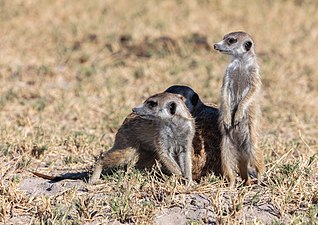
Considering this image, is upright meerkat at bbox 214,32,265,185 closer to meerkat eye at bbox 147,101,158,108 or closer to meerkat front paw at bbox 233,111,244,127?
meerkat front paw at bbox 233,111,244,127

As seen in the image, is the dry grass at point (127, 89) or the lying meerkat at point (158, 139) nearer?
the dry grass at point (127, 89)

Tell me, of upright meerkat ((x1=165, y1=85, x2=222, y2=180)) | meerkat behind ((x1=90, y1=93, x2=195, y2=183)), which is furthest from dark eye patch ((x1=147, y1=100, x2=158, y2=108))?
upright meerkat ((x1=165, y1=85, x2=222, y2=180))

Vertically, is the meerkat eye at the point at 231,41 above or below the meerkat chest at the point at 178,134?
above

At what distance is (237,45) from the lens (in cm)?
558

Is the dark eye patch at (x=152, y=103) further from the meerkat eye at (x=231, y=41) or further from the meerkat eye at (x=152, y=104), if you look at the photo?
the meerkat eye at (x=231, y=41)

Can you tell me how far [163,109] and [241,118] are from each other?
0.61 meters

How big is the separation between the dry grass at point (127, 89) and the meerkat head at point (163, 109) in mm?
454

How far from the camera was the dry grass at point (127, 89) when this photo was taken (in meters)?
4.89

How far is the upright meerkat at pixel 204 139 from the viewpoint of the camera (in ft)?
17.6

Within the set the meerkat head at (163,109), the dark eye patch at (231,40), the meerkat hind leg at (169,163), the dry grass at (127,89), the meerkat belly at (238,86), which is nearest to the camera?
the dry grass at (127,89)

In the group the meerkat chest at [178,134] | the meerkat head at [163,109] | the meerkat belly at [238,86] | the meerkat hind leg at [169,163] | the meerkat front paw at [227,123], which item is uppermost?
the meerkat belly at [238,86]

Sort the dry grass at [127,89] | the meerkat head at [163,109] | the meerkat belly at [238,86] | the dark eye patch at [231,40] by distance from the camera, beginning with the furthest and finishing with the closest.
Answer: the dark eye patch at [231,40], the meerkat belly at [238,86], the meerkat head at [163,109], the dry grass at [127,89]

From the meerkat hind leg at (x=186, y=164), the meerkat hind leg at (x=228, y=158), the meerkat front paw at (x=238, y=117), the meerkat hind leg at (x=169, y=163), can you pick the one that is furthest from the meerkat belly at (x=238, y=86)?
the meerkat hind leg at (x=169, y=163)

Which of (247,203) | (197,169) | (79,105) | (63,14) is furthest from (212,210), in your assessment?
(63,14)
